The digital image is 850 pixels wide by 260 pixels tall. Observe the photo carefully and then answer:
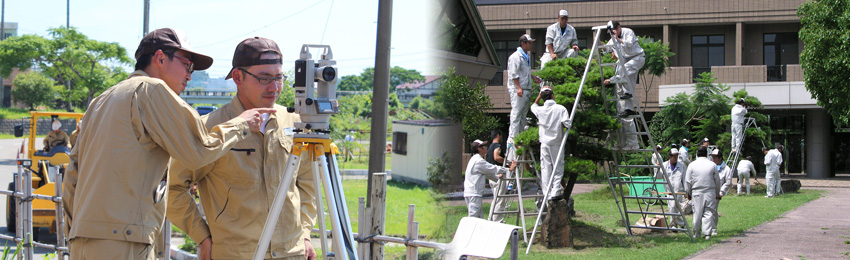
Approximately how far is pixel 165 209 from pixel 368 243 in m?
1.03

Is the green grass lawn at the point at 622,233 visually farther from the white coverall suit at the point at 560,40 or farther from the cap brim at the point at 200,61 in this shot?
the cap brim at the point at 200,61

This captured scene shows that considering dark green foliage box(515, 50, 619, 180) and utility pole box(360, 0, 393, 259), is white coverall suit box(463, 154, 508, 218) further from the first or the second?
utility pole box(360, 0, 393, 259)

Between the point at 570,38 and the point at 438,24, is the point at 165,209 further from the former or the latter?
the point at 570,38

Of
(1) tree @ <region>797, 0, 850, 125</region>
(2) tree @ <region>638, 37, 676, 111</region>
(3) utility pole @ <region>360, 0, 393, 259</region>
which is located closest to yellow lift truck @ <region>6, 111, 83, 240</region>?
(3) utility pole @ <region>360, 0, 393, 259</region>

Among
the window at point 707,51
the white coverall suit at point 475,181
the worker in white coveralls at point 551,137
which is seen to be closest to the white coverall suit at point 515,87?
the worker in white coveralls at point 551,137

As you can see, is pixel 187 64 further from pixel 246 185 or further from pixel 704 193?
pixel 704 193

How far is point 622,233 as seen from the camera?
471 inches

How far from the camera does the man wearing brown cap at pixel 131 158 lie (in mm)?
2828

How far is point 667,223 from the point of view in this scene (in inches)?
494

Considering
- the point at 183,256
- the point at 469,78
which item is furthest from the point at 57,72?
the point at 469,78

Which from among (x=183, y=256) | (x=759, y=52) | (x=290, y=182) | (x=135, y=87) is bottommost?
(x=183, y=256)

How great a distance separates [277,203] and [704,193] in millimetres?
10193

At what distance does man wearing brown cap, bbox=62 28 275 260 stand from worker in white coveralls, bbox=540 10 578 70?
8.57 metres

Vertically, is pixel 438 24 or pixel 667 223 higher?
pixel 438 24
